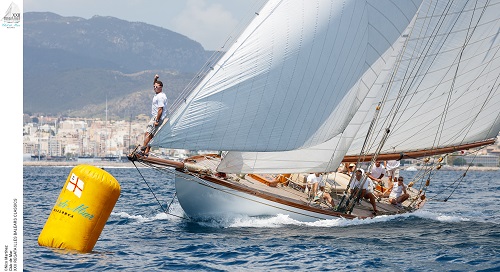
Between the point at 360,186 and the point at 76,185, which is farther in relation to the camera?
the point at 360,186

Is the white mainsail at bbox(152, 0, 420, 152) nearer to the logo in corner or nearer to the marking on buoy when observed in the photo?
the marking on buoy

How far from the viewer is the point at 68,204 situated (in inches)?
559

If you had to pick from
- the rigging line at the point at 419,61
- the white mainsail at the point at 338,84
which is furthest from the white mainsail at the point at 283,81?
the rigging line at the point at 419,61

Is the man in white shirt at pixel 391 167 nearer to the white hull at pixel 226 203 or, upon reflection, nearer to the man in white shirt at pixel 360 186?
the man in white shirt at pixel 360 186

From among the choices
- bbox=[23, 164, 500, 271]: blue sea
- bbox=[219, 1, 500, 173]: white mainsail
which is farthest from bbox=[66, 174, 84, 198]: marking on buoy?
bbox=[219, 1, 500, 173]: white mainsail

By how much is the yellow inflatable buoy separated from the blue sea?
281 mm

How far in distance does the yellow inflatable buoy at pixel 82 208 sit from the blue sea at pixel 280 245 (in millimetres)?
281

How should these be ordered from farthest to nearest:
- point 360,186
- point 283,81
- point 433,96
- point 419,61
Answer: point 433,96
point 419,61
point 360,186
point 283,81

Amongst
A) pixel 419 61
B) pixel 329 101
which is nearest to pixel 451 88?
pixel 419 61

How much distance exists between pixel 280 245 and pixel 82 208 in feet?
13.9

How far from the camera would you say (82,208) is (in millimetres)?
14148

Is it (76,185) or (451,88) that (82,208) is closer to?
(76,185)

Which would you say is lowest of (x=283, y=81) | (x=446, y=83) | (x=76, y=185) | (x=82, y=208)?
(x=82, y=208)

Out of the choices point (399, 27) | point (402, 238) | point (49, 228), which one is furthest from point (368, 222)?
point (49, 228)
